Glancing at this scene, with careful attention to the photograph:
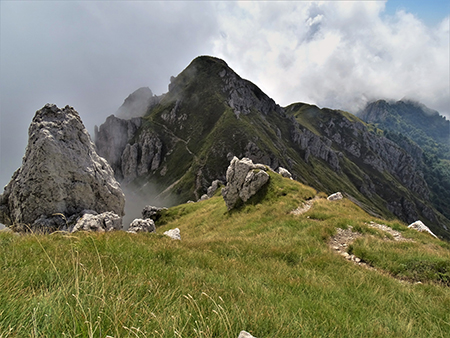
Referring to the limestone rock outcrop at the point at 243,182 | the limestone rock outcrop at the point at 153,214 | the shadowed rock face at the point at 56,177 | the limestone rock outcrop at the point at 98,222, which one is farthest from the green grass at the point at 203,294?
the limestone rock outcrop at the point at 153,214

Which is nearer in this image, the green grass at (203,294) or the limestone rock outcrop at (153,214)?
the green grass at (203,294)

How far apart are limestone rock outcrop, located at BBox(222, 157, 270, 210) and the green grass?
1634 cm

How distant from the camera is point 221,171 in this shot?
17600 cm

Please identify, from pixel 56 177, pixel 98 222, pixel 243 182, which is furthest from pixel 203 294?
pixel 56 177

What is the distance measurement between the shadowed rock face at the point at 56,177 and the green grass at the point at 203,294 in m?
22.3

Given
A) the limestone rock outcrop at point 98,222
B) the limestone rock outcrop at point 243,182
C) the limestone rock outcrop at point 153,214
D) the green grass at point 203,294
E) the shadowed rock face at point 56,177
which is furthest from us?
the limestone rock outcrop at point 153,214

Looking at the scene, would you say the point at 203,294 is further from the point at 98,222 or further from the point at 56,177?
the point at 56,177

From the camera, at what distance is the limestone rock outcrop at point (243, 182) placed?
27.5 m

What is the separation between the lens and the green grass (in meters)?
2.63

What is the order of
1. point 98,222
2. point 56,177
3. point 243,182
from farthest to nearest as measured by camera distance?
point 243,182, point 56,177, point 98,222

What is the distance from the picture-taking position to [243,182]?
29.2 meters

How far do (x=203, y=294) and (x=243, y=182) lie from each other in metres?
25.1

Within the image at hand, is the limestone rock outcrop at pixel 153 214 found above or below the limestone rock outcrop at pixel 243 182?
below

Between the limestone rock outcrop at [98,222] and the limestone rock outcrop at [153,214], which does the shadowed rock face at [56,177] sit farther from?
the limestone rock outcrop at [153,214]
